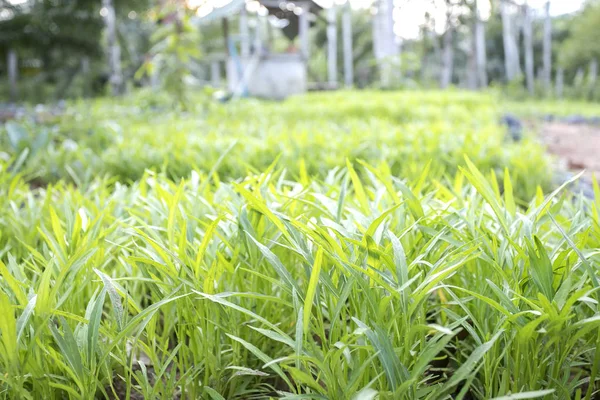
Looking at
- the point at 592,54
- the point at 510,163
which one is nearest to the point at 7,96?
the point at 510,163

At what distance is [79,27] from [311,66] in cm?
1912

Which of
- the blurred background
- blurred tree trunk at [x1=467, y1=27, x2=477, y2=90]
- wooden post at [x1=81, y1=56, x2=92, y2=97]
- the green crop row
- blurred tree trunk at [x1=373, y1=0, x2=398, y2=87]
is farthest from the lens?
blurred tree trunk at [x1=467, y1=27, x2=477, y2=90]

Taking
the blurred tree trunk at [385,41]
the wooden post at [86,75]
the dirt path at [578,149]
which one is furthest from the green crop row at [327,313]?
the wooden post at [86,75]

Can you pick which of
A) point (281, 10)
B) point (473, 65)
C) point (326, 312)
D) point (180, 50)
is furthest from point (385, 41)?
point (326, 312)

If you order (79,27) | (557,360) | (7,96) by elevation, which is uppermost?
(79,27)

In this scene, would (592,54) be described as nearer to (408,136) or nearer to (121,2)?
(121,2)

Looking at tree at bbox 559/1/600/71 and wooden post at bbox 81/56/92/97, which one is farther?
tree at bbox 559/1/600/71

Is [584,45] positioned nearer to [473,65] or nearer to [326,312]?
[473,65]

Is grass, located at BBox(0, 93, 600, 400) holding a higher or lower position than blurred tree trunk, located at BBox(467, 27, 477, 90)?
lower

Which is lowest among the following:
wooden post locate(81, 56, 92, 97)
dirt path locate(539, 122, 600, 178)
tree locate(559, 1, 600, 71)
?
dirt path locate(539, 122, 600, 178)

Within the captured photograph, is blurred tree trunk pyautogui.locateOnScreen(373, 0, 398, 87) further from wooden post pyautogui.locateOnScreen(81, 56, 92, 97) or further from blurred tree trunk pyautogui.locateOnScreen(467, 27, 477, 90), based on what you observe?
wooden post pyautogui.locateOnScreen(81, 56, 92, 97)

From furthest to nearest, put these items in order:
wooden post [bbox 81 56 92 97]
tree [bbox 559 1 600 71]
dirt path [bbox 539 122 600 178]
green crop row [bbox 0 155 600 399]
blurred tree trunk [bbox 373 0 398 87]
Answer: tree [bbox 559 1 600 71], blurred tree trunk [bbox 373 0 398 87], wooden post [bbox 81 56 92 97], dirt path [bbox 539 122 600 178], green crop row [bbox 0 155 600 399]

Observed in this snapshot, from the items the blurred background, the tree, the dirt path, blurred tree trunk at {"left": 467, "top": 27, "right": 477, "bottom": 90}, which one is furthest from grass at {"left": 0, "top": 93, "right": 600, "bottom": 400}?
the tree

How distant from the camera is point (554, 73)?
3616 centimetres
